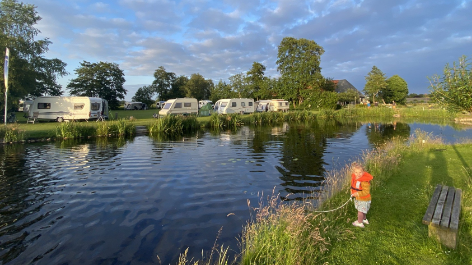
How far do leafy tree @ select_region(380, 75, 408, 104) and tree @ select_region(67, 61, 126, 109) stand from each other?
6045 centimetres

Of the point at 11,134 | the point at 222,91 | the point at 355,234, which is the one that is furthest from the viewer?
the point at 222,91

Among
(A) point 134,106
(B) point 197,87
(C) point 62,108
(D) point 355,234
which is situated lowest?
(D) point 355,234

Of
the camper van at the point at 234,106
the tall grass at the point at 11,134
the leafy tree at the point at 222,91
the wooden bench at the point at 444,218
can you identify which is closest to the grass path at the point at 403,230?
the wooden bench at the point at 444,218

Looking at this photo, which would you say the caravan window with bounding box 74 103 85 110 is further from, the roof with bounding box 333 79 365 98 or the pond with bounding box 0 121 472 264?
the roof with bounding box 333 79 365 98

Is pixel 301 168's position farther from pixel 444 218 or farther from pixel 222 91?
pixel 222 91

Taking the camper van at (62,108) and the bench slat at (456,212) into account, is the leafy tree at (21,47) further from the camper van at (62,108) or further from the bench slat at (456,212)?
the bench slat at (456,212)

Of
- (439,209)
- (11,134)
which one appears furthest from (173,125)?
(439,209)

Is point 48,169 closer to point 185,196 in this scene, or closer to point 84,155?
point 84,155

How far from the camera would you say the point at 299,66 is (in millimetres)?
54375

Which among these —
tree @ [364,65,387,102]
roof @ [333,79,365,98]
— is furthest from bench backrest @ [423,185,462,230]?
roof @ [333,79,365,98]

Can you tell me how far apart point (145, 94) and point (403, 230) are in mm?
73776

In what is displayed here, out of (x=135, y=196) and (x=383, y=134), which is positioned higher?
(x=383, y=134)

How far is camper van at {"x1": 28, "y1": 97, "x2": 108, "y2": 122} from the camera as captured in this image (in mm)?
26359

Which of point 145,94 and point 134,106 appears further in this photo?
point 145,94
